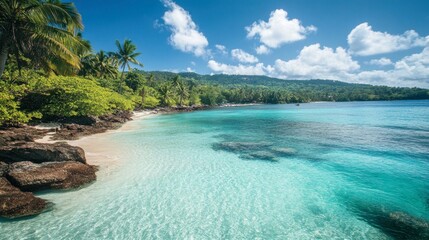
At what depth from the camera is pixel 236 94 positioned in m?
140

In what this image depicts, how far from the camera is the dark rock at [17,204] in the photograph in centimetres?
704

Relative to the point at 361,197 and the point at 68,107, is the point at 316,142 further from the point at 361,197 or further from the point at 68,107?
the point at 68,107

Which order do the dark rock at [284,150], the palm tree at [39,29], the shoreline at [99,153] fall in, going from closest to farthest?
the palm tree at [39,29]
the shoreline at [99,153]
the dark rock at [284,150]

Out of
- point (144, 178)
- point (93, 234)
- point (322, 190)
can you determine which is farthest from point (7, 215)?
point (322, 190)

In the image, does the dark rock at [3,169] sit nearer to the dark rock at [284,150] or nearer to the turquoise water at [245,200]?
the turquoise water at [245,200]

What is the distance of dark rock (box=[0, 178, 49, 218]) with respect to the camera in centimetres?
704

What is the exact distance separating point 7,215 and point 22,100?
72.4ft

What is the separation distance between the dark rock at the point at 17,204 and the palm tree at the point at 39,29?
5.70 meters

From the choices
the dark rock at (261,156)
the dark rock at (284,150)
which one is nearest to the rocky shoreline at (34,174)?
the dark rock at (261,156)

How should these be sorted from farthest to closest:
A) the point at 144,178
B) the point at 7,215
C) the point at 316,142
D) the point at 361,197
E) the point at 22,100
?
1. the point at 22,100
2. the point at 316,142
3. the point at 144,178
4. the point at 361,197
5. the point at 7,215

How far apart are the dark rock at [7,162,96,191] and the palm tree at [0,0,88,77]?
4.47 metres

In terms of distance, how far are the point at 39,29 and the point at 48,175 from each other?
685 centimetres

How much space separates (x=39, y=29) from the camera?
10688mm

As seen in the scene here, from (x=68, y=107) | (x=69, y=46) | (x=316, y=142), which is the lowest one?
(x=316, y=142)
